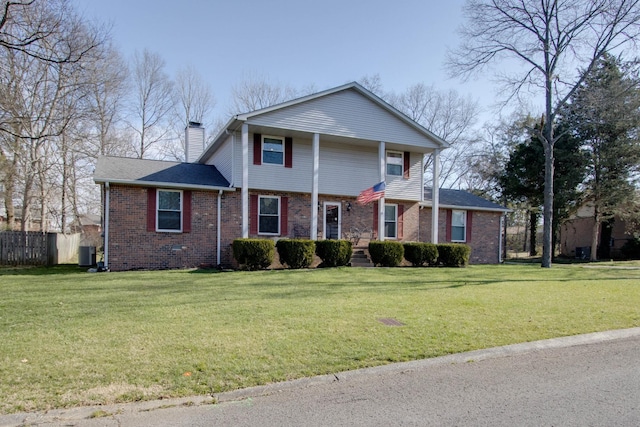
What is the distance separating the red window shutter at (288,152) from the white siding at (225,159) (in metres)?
2.17

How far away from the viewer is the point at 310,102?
15.6 m

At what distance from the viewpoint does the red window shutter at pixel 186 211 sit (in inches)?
562

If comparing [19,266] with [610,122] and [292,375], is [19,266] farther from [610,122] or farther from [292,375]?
[610,122]

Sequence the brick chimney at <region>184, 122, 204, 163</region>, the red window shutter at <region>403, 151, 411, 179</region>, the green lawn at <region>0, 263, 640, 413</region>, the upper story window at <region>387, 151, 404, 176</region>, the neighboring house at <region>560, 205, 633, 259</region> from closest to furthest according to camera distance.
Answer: the green lawn at <region>0, 263, 640, 413</region> → the upper story window at <region>387, 151, 404, 176</region> → the red window shutter at <region>403, 151, 411, 179</region> → the brick chimney at <region>184, 122, 204, 163</region> → the neighboring house at <region>560, 205, 633, 259</region>

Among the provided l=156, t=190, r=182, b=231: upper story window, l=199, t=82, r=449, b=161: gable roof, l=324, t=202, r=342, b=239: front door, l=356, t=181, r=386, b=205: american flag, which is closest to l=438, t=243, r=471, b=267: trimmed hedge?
l=356, t=181, r=386, b=205: american flag

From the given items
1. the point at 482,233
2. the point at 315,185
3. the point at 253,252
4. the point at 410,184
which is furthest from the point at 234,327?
the point at 482,233

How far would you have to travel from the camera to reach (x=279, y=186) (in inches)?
618

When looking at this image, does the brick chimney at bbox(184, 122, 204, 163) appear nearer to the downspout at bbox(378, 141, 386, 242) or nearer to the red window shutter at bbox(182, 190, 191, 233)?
the red window shutter at bbox(182, 190, 191, 233)

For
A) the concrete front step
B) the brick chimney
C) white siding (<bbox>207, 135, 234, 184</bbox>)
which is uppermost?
the brick chimney

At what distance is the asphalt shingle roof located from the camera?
44.0 ft

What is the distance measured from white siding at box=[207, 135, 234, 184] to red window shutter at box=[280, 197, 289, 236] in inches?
87.9

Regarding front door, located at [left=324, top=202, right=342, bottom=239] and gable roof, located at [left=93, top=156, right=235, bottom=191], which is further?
front door, located at [left=324, top=202, right=342, bottom=239]

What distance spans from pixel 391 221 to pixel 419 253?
2.61 meters

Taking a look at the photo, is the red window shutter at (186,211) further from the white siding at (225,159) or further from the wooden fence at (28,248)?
the wooden fence at (28,248)
